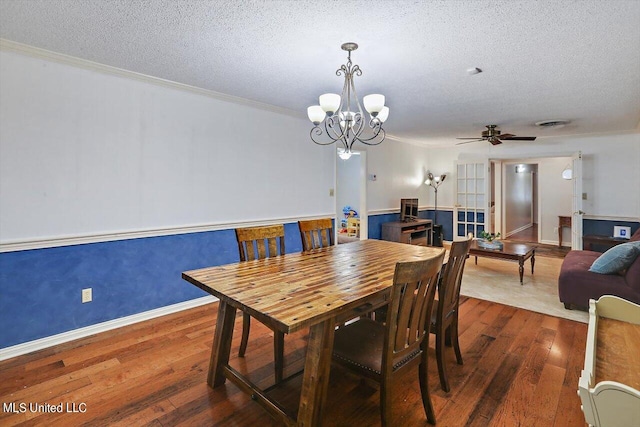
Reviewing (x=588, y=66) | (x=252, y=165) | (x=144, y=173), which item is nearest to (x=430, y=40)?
(x=588, y=66)

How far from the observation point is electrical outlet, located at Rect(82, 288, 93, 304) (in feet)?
8.86

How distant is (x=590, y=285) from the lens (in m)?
3.13

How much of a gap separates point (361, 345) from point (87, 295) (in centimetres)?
242

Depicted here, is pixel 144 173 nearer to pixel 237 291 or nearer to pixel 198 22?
pixel 198 22

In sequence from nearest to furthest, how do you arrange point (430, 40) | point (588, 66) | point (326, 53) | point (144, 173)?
point (430, 40) → point (326, 53) → point (588, 66) → point (144, 173)

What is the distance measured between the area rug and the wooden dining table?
186 cm

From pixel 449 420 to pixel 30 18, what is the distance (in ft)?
11.3

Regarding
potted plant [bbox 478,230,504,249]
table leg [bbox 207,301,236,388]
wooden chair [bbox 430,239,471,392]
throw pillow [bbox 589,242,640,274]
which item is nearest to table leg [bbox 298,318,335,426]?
table leg [bbox 207,301,236,388]

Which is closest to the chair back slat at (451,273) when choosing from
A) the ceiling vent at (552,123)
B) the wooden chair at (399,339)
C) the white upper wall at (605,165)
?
the wooden chair at (399,339)

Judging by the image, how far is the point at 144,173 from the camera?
300 cm

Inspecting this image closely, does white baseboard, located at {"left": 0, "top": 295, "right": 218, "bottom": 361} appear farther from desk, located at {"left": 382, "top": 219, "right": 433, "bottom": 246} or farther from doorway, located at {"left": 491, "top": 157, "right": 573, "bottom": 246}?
doorway, located at {"left": 491, "top": 157, "right": 573, "bottom": 246}

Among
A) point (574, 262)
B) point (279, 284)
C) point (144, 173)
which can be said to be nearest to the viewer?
point (279, 284)

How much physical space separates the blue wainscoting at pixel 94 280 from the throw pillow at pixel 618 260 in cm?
395

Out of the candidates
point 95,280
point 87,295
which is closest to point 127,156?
point 95,280
